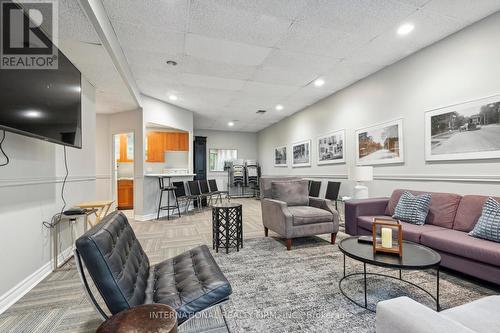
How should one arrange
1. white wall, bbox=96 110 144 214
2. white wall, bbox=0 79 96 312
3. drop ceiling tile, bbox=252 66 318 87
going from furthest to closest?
white wall, bbox=96 110 144 214
drop ceiling tile, bbox=252 66 318 87
white wall, bbox=0 79 96 312

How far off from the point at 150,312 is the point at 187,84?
4.33 meters

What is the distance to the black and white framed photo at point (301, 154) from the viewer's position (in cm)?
618

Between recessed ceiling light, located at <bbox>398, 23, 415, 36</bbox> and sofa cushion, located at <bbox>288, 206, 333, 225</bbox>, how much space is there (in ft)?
8.26

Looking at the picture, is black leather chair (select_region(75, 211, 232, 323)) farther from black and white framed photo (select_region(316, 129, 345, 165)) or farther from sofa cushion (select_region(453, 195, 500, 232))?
black and white framed photo (select_region(316, 129, 345, 165))

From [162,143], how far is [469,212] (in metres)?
6.79

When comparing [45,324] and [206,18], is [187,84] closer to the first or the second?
[206,18]

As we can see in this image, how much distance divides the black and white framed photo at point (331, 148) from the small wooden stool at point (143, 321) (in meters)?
4.59

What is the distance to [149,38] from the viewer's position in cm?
299

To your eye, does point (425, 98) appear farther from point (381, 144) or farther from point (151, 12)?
point (151, 12)

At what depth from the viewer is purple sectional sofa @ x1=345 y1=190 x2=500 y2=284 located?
1.96 m

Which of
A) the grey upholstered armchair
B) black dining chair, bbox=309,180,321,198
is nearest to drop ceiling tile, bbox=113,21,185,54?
the grey upholstered armchair

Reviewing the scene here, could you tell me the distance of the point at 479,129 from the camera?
8.77 ft

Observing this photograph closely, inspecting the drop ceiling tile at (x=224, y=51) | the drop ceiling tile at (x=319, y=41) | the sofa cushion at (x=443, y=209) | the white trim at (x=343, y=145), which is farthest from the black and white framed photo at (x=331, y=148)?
the drop ceiling tile at (x=224, y=51)

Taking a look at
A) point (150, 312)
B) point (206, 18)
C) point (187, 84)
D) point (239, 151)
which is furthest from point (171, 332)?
point (239, 151)
